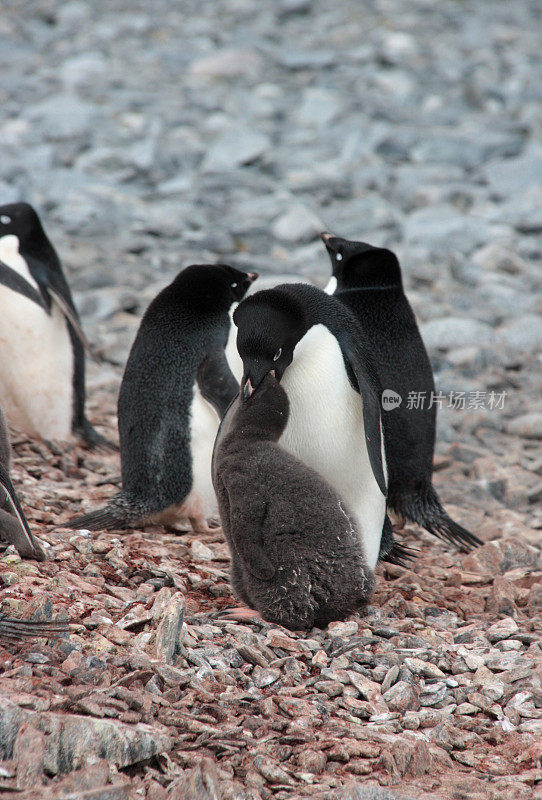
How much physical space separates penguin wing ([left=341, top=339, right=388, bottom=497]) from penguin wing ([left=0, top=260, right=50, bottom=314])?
2.35m

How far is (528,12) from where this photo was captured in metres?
15.3

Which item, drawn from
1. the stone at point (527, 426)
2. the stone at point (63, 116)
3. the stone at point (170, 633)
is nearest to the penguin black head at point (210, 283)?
the stone at point (170, 633)

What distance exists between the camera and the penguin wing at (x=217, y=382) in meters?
4.08

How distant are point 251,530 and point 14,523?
0.80 m

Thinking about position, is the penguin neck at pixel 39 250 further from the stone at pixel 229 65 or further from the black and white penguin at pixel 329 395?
the stone at pixel 229 65

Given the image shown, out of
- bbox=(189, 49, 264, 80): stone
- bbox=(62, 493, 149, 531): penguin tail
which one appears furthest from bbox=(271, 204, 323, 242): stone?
bbox=(62, 493, 149, 531): penguin tail

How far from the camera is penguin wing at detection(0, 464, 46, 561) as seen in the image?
312cm

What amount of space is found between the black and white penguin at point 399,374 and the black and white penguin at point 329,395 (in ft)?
2.64

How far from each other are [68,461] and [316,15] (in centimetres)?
1214

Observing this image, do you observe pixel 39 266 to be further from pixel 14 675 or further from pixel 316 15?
pixel 316 15

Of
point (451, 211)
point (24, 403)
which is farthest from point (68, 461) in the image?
point (451, 211)

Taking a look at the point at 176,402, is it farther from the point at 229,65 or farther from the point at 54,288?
the point at 229,65

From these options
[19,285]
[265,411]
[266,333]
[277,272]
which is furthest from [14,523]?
[277,272]

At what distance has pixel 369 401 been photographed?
10.6 ft
